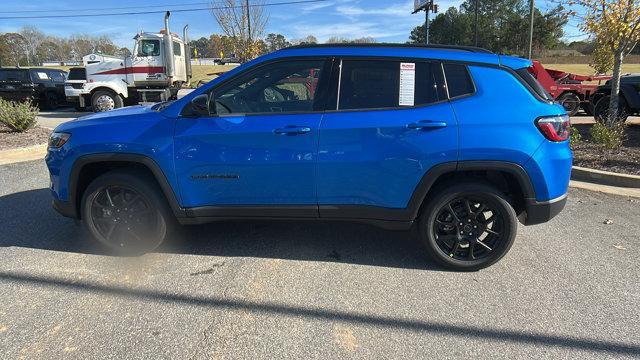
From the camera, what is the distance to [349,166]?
3479 millimetres

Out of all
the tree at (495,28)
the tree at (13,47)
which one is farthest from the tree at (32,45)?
the tree at (495,28)

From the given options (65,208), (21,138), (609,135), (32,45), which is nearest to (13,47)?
(32,45)

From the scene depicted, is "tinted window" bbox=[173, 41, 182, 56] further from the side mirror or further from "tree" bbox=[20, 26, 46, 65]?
"tree" bbox=[20, 26, 46, 65]

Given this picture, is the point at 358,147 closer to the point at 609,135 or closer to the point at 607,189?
the point at 607,189

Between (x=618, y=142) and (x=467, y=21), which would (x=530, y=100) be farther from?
(x=467, y=21)

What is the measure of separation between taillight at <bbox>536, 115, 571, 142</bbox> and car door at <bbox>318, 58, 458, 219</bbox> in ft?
2.17

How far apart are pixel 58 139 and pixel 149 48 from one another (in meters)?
12.6

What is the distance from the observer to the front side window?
15180mm

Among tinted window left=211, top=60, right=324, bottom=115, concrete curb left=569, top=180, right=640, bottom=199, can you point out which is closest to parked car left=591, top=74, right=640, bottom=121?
concrete curb left=569, top=180, right=640, bottom=199

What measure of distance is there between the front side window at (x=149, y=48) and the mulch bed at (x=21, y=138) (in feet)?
19.5

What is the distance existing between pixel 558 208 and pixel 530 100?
91cm

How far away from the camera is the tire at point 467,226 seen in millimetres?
3520

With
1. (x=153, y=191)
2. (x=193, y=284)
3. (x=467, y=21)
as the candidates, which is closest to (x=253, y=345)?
(x=193, y=284)

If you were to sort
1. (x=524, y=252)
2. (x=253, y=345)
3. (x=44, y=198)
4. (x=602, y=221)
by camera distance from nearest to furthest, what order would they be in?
(x=253, y=345), (x=524, y=252), (x=602, y=221), (x=44, y=198)
